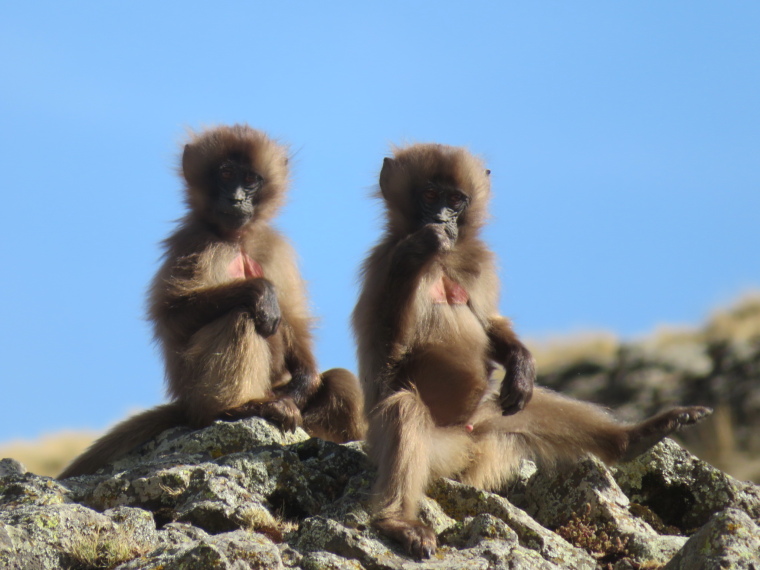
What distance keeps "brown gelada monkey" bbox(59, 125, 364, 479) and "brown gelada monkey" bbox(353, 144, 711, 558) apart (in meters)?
1.52

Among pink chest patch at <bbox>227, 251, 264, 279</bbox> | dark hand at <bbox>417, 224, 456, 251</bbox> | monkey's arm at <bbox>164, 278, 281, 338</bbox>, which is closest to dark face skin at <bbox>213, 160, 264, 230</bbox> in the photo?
pink chest patch at <bbox>227, 251, 264, 279</bbox>

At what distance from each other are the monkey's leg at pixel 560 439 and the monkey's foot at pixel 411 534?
132 centimetres

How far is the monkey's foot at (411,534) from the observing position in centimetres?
551

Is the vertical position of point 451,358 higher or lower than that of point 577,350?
lower

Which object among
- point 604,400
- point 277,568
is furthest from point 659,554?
point 604,400

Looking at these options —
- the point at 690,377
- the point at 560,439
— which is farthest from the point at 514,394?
the point at 690,377

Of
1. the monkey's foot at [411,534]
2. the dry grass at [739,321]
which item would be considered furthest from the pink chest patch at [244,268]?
the dry grass at [739,321]

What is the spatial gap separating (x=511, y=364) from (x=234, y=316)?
252 centimetres

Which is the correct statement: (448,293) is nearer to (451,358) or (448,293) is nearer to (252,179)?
(451,358)

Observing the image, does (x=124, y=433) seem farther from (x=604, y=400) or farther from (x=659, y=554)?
(x=604, y=400)

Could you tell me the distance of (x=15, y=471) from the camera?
23.7 feet

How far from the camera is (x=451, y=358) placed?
23.8ft

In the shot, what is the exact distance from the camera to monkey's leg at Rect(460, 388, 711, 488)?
698cm

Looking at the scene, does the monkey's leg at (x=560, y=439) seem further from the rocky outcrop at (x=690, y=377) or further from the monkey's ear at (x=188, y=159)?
the rocky outcrop at (x=690, y=377)
